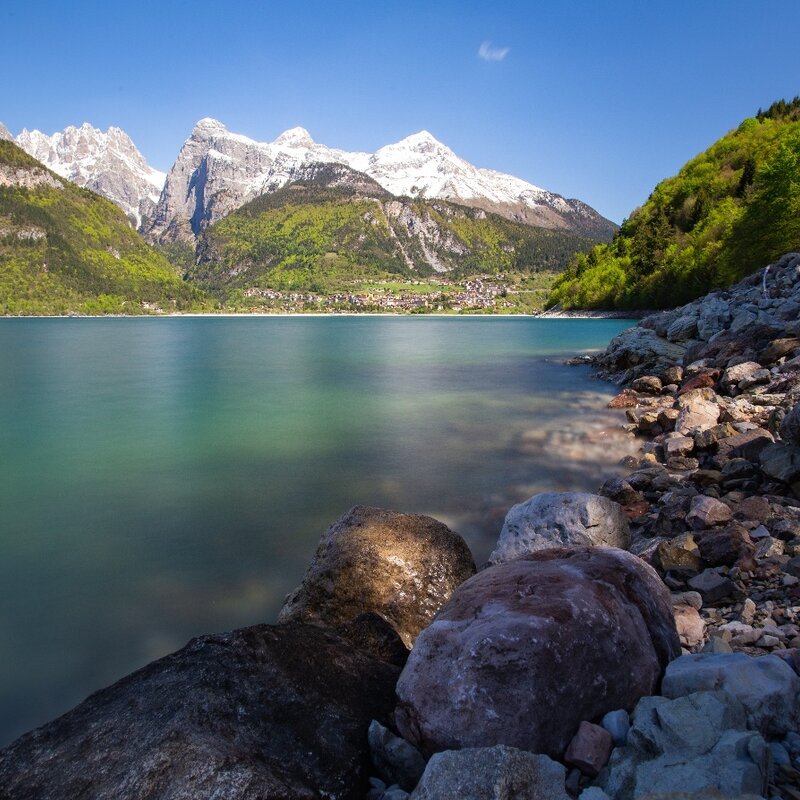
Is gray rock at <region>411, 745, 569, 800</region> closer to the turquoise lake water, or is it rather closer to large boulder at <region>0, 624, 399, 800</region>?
large boulder at <region>0, 624, 399, 800</region>

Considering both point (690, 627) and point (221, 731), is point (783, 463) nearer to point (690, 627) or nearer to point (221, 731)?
point (690, 627)

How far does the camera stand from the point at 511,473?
16625 mm

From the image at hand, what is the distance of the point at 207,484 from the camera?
16.3m

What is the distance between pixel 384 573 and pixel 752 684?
423 centimetres

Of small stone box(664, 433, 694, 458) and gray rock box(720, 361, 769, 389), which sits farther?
gray rock box(720, 361, 769, 389)

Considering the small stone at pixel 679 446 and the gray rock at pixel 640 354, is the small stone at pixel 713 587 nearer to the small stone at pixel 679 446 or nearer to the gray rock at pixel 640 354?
the small stone at pixel 679 446

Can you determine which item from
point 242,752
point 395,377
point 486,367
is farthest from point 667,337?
point 242,752

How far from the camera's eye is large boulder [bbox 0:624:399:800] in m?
3.51

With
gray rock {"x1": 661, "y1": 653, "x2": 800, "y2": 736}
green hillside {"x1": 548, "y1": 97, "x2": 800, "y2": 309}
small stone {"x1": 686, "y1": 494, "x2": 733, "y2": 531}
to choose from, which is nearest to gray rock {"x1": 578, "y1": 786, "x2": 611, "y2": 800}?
gray rock {"x1": 661, "y1": 653, "x2": 800, "y2": 736}

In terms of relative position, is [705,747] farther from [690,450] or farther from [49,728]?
[690,450]

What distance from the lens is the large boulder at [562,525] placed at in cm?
816

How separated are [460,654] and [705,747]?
161cm

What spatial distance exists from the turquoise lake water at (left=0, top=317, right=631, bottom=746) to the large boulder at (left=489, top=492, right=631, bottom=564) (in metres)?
2.96

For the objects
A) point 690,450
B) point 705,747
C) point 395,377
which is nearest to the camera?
point 705,747
